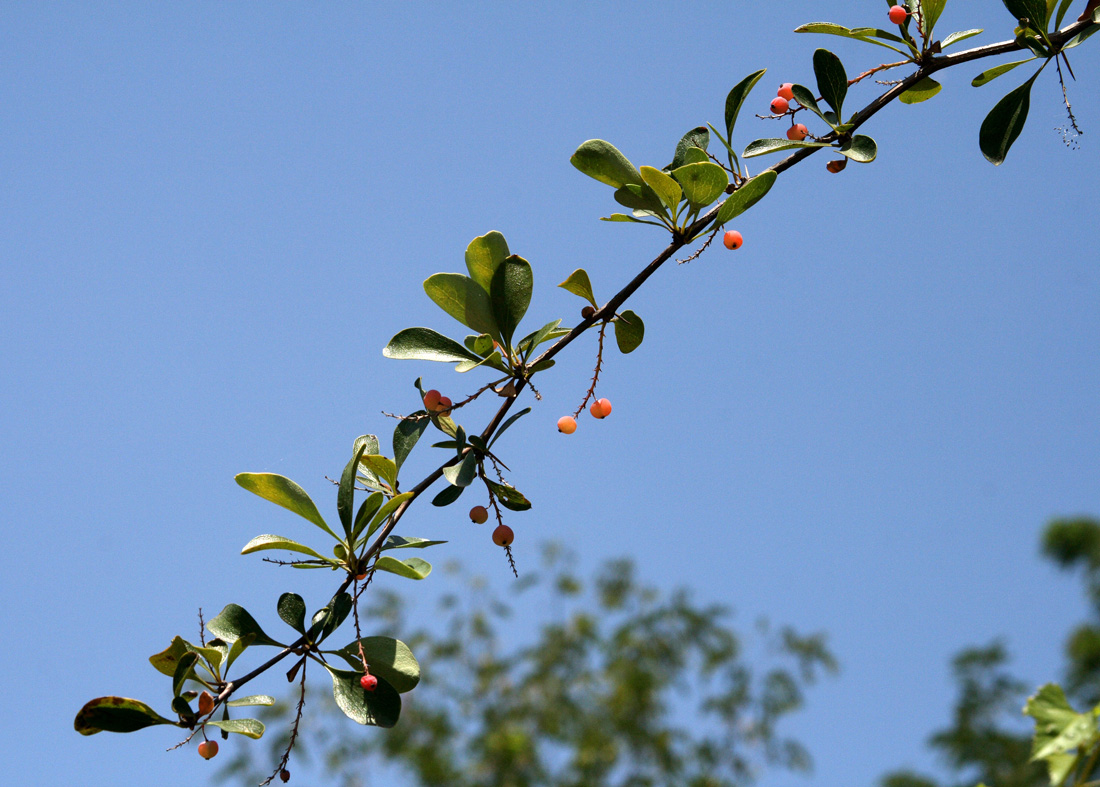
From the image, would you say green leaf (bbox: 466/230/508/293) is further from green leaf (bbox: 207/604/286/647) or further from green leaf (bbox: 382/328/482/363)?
green leaf (bbox: 207/604/286/647)

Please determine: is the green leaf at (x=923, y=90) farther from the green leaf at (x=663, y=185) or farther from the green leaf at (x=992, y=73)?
the green leaf at (x=663, y=185)

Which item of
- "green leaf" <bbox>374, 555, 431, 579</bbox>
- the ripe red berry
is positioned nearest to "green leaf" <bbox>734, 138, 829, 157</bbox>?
the ripe red berry

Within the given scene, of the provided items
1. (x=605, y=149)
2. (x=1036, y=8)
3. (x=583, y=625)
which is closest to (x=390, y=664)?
(x=605, y=149)

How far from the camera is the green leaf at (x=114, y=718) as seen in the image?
1.00 m

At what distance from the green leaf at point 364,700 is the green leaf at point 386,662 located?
0.01m

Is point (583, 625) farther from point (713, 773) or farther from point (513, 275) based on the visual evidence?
point (513, 275)

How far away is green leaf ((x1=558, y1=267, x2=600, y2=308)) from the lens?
1.18 meters

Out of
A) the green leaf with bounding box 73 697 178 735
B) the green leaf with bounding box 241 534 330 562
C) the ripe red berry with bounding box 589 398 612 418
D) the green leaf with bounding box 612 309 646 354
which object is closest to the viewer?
the green leaf with bounding box 73 697 178 735

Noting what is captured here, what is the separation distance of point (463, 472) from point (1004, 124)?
1032mm

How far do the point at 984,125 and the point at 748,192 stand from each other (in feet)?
1.73

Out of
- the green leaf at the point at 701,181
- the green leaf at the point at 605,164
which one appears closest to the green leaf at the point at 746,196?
the green leaf at the point at 701,181

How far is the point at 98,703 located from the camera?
100cm

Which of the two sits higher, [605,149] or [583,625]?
[583,625]

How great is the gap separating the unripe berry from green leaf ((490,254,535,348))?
15 cm
